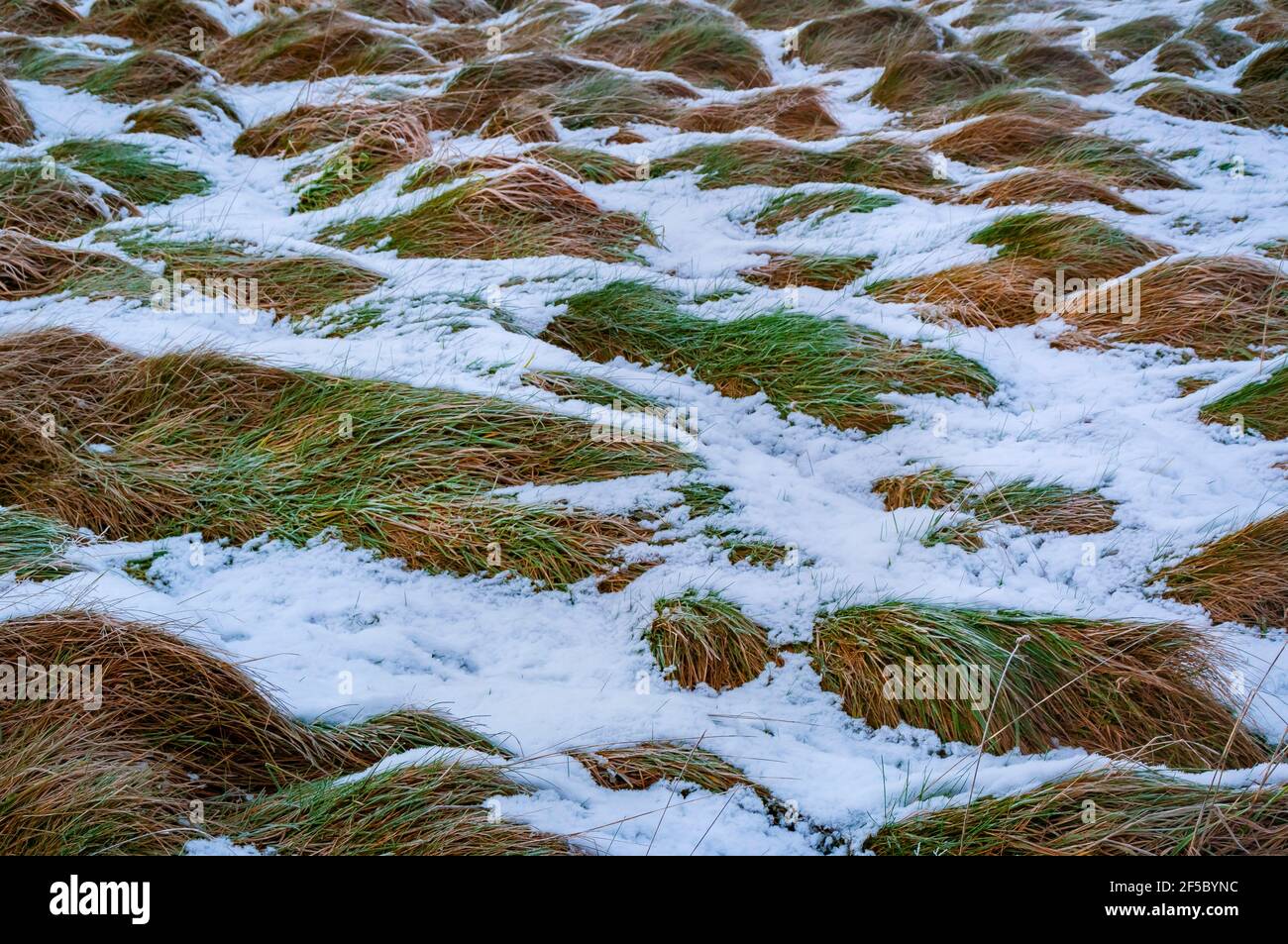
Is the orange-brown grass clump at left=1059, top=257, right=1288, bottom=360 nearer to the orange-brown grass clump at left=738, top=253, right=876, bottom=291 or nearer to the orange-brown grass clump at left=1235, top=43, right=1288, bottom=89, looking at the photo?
the orange-brown grass clump at left=738, top=253, right=876, bottom=291

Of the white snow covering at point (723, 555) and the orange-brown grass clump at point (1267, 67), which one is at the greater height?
the orange-brown grass clump at point (1267, 67)

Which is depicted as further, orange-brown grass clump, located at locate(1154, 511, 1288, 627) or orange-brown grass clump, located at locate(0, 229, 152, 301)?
orange-brown grass clump, located at locate(0, 229, 152, 301)

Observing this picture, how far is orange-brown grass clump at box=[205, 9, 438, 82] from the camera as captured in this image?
734 centimetres

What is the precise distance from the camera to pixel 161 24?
7.84 metres

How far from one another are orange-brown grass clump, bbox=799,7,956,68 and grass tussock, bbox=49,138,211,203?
5761 mm

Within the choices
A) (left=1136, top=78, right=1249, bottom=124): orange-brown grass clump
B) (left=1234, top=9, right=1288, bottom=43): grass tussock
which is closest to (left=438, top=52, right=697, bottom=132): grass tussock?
(left=1136, top=78, right=1249, bottom=124): orange-brown grass clump

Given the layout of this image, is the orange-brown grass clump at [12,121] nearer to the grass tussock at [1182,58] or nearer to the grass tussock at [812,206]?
the grass tussock at [812,206]

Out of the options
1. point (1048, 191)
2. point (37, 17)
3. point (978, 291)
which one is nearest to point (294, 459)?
point (978, 291)

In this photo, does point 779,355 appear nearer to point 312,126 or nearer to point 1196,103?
point 312,126

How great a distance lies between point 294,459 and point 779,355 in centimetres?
223

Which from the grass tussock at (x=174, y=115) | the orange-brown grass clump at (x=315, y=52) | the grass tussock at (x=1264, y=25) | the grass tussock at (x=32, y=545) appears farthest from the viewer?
the grass tussock at (x=1264, y=25)

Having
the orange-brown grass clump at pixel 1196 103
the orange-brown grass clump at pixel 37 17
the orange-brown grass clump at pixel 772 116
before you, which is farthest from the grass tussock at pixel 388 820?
the orange-brown grass clump at pixel 37 17

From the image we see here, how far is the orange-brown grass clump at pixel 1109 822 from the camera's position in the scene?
216 cm

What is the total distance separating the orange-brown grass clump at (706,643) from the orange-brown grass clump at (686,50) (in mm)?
6017
